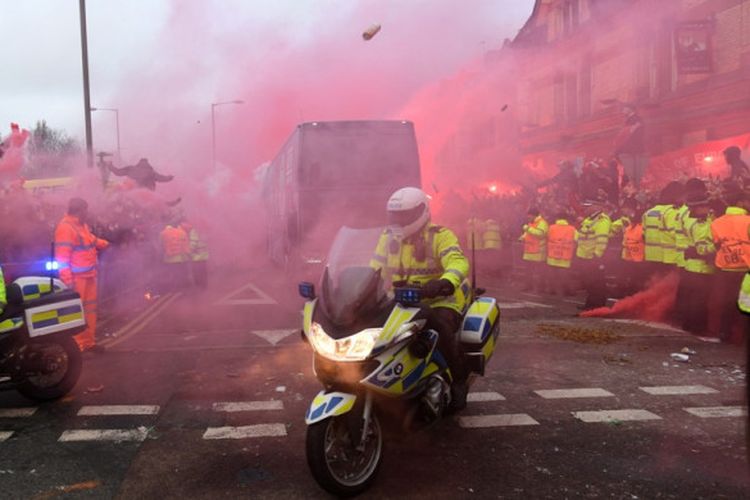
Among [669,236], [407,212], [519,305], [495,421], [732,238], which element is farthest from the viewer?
[519,305]

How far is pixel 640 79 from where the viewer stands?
19234mm

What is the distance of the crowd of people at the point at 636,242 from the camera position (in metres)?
7.33

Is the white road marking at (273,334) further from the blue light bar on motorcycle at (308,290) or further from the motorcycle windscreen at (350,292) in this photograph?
the motorcycle windscreen at (350,292)

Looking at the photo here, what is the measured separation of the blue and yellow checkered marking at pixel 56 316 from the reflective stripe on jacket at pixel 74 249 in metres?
1.57

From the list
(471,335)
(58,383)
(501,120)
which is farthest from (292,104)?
(471,335)

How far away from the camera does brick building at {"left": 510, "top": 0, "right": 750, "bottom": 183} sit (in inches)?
602

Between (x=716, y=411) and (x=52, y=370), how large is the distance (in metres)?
5.41

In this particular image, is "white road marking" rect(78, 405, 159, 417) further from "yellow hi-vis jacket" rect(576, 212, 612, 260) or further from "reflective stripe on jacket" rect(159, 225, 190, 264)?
"reflective stripe on jacket" rect(159, 225, 190, 264)

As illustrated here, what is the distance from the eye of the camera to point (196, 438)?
14.6 ft

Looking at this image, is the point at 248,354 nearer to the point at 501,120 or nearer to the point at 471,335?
the point at 471,335

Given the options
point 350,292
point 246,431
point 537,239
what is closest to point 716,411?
point 350,292

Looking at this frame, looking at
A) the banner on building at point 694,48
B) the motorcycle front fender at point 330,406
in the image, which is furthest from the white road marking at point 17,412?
the banner on building at point 694,48

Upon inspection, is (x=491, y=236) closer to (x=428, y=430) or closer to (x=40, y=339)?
(x=428, y=430)

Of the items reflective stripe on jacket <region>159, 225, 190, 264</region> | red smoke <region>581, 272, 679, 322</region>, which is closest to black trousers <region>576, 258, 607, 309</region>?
red smoke <region>581, 272, 679, 322</region>
